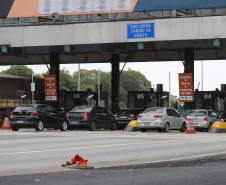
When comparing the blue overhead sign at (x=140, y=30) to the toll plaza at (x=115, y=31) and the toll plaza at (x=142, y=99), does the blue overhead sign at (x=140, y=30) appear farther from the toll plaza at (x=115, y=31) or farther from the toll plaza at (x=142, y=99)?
the toll plaza at (x=142, y=99)

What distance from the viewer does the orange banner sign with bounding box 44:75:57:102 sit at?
144 feet

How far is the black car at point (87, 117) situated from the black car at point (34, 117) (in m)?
0.74

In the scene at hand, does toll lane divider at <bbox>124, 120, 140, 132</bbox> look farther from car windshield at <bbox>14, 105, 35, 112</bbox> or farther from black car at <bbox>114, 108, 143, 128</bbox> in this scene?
car windshield at <bbox>14, 105, 35, 112</bbox>

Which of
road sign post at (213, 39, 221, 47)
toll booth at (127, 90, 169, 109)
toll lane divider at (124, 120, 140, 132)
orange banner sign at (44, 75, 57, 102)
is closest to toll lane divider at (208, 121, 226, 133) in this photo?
toll lane divider at (124, 120, 140, 132)

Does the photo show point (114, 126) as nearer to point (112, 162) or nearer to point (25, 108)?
point (25, 108)

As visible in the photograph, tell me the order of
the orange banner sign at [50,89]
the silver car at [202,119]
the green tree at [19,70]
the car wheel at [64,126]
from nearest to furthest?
the car wheel at [64,126] → the silver car at [202,119] → the orange banner sign at [50,89] → the green tree at [19,70]

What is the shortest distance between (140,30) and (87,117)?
9.55 meters

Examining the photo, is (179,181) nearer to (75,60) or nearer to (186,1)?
(186,1)

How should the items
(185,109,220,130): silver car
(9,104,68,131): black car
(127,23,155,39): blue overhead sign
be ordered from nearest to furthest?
(9,104,68,131): black car
(185,109,220,130): silver car
(127,23,155,39): blue overhead sign


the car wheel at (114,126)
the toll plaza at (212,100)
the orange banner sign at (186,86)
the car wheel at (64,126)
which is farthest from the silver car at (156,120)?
the toll plaza at (212,100)

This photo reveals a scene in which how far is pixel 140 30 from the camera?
41656 millimetres

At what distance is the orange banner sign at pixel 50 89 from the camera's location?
4393 cm

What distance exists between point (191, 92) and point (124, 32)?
20.4 feet

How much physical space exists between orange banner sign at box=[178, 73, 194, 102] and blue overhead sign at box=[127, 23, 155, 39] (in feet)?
11.8
